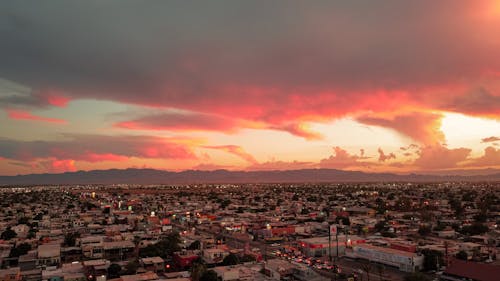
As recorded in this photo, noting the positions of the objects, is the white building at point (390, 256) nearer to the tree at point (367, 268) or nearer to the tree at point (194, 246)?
the tree at point (367, 268)

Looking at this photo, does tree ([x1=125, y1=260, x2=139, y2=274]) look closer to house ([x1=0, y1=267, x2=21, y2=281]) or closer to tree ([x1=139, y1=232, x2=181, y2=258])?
tree ([x1=139, y1=232, x2=181, y2=258])

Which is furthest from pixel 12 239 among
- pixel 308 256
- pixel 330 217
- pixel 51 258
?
pixel 330 217

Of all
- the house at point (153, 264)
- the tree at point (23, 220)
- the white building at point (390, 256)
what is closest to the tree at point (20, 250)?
the house at point (153, 264)

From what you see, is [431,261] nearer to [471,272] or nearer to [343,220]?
[471,272]

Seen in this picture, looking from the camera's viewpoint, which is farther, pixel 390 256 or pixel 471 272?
pixel 390 256

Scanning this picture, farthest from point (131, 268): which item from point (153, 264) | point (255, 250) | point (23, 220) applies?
point (23, 220)

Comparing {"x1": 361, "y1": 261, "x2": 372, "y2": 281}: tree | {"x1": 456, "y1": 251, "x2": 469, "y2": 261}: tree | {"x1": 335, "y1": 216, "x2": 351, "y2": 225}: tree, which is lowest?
{"x1": 361, "y1": 261, "x2": 372, "y2": 281}: tree

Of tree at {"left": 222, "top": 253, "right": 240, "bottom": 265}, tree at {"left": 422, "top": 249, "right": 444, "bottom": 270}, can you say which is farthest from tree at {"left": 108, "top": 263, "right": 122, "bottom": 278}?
tree at {"left": 422, "top": 249, "right": 444, "bottom": 270}

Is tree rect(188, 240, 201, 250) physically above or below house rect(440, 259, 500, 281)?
below
